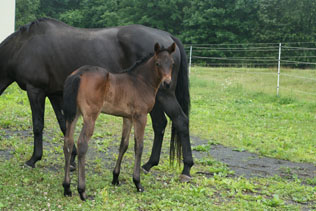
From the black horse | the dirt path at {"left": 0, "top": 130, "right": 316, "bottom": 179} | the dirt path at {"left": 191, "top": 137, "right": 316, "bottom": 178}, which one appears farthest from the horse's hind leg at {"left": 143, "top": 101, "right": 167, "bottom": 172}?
the dirt path at {"left": 191, "top": 137, "right": 316, "bottom": 178}

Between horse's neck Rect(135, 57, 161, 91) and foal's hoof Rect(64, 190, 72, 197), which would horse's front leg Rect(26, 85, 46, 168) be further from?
horse's neck Rect(135, 57, 161, 91)

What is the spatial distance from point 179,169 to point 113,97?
1737mm

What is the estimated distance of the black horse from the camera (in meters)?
5.51

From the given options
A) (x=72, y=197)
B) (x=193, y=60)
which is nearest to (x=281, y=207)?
(x=72, y=197)

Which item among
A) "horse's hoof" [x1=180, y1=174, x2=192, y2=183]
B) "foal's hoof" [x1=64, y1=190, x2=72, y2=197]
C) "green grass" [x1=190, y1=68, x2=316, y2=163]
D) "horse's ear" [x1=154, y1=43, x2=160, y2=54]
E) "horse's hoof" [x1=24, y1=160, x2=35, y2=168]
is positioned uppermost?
"horse's ear" [x1=154, y1=43, x2=160, y2=54]

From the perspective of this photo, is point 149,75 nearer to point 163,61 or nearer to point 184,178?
point 163,61

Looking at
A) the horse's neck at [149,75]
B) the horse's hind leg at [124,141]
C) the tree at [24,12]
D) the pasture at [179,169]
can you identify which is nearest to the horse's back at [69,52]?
the horse's neck at [149,75]

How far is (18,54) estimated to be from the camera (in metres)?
5.64

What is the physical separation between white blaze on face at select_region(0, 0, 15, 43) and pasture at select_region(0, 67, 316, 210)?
8.57 feet

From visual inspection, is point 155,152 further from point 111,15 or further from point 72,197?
point 111,15

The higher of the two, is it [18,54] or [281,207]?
[18,54]

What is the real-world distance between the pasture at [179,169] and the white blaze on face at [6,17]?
261cm

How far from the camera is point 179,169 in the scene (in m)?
5.74

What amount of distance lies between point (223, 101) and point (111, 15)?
1122 inches
